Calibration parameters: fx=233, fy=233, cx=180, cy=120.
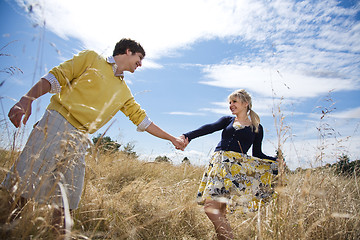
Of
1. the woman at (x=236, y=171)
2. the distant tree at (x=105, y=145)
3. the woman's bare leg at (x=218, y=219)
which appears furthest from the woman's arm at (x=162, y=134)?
the woman's bare leg at (x=218, y=219)

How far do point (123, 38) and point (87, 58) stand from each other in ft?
1.88

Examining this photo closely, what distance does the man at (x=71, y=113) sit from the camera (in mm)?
A: 1535

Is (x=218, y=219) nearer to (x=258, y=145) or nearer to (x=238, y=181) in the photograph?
(x=238, y=181)

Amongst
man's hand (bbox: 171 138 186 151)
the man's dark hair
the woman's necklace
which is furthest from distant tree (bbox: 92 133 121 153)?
the woman's necklace

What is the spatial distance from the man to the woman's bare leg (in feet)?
3.78

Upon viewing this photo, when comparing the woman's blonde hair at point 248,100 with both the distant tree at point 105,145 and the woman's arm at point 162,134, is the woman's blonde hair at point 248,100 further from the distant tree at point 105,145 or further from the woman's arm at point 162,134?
the distant tree at point 105,145

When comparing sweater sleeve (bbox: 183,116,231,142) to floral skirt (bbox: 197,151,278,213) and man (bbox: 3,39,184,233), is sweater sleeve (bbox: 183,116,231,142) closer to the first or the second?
floral skirt (bbox: 197,151,278,213)

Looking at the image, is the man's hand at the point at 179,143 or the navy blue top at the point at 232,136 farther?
the man's hand at the point at 179,143

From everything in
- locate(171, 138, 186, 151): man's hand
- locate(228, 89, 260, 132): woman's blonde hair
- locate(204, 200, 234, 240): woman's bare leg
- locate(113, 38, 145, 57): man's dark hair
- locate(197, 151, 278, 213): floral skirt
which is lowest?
locate(204, 200, 234, 240): woman's bare leg

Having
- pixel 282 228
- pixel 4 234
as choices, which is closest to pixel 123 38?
pixel 4 234

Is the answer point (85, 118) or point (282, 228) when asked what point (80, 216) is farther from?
point (282, 228)

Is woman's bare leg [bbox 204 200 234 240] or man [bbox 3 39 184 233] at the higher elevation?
man [bbox 3 39 184 233]

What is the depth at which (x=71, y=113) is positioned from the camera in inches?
77.3

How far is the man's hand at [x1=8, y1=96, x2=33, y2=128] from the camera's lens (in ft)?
5.41
